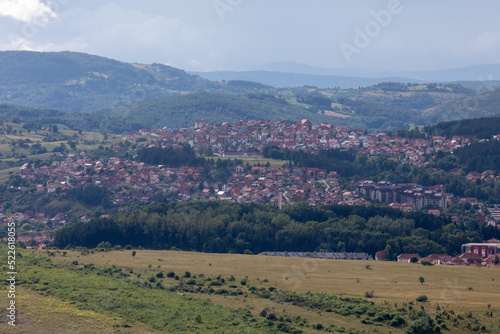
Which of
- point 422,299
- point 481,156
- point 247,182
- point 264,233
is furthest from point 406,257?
point 481,156

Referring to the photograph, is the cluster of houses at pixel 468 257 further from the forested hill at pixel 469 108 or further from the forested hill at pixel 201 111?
the forested hill at pixel 201 111

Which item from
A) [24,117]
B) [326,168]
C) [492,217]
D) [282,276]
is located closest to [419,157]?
[326,168]

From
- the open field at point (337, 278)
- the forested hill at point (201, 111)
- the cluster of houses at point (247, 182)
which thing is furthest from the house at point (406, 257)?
the forested hill at point (201, 111)

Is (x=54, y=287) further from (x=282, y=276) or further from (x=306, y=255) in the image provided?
(x=306, y=255)

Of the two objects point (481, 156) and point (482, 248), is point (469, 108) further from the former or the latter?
point (482, 248)

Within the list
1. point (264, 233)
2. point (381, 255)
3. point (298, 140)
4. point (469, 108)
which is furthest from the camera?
point (469, 108)

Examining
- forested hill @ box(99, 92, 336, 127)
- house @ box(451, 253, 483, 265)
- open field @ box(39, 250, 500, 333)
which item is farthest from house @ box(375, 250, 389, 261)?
forested hill @ box(99, 92, 336, 127)
